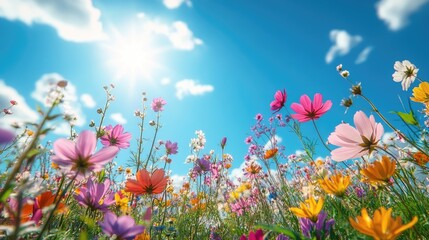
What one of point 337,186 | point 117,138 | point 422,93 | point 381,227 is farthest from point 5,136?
point 422,93

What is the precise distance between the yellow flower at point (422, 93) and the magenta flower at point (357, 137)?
0.65m

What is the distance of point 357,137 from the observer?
104cm

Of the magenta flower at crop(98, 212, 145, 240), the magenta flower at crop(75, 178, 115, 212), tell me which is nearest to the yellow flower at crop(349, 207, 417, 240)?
the magenta flower at crop(98, 212, 145, 240)

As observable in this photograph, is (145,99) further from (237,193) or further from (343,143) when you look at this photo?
(343,143)

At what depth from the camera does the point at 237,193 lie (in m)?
3.81

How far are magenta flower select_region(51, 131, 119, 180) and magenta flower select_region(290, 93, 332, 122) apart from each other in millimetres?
1086

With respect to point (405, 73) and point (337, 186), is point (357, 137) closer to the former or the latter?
point (337, 186)

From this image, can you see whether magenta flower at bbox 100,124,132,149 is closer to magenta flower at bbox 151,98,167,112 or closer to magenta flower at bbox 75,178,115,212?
magenta flower at bbox 75,178,115,212

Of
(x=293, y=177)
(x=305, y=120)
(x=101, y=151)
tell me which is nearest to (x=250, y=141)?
(x=293, y=177)

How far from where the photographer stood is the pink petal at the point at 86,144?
0.80 meters

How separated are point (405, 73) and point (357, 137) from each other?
1251mm

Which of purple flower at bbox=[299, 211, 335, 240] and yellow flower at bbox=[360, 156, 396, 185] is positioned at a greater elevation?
yellow flower at bbox=[360, 156, 396, 185]

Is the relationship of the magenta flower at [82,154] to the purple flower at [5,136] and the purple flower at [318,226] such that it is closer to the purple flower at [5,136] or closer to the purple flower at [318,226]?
the purple flower at [5,136]

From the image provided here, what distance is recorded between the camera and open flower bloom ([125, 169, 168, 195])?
1.32 m
